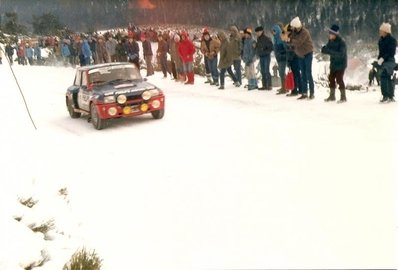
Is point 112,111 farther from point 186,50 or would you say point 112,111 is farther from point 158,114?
point 186,50

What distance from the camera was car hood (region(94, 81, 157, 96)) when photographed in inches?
411

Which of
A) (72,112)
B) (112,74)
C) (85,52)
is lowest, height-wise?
(72,112)

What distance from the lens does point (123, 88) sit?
34.7 ft

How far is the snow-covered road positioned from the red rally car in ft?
1.12

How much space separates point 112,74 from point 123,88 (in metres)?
0.82

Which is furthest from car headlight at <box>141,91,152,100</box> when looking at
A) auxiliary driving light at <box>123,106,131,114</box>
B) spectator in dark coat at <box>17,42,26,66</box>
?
spectator in dark coat at <box>17,42,26,66</box>

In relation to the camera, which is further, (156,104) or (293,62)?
(293,62)

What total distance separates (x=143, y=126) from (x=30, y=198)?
5157 millimetres

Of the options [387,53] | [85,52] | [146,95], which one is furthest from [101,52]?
[387,53]

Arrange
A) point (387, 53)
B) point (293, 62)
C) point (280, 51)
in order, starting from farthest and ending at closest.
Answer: point (280, 51) → point (293, 62) → point (387, 53)

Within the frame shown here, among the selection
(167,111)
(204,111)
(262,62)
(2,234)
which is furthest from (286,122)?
(2,234)

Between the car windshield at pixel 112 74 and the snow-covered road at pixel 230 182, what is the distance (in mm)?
974

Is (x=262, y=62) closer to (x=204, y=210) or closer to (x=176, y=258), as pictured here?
(x=204, y=210)

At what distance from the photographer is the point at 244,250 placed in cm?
438
